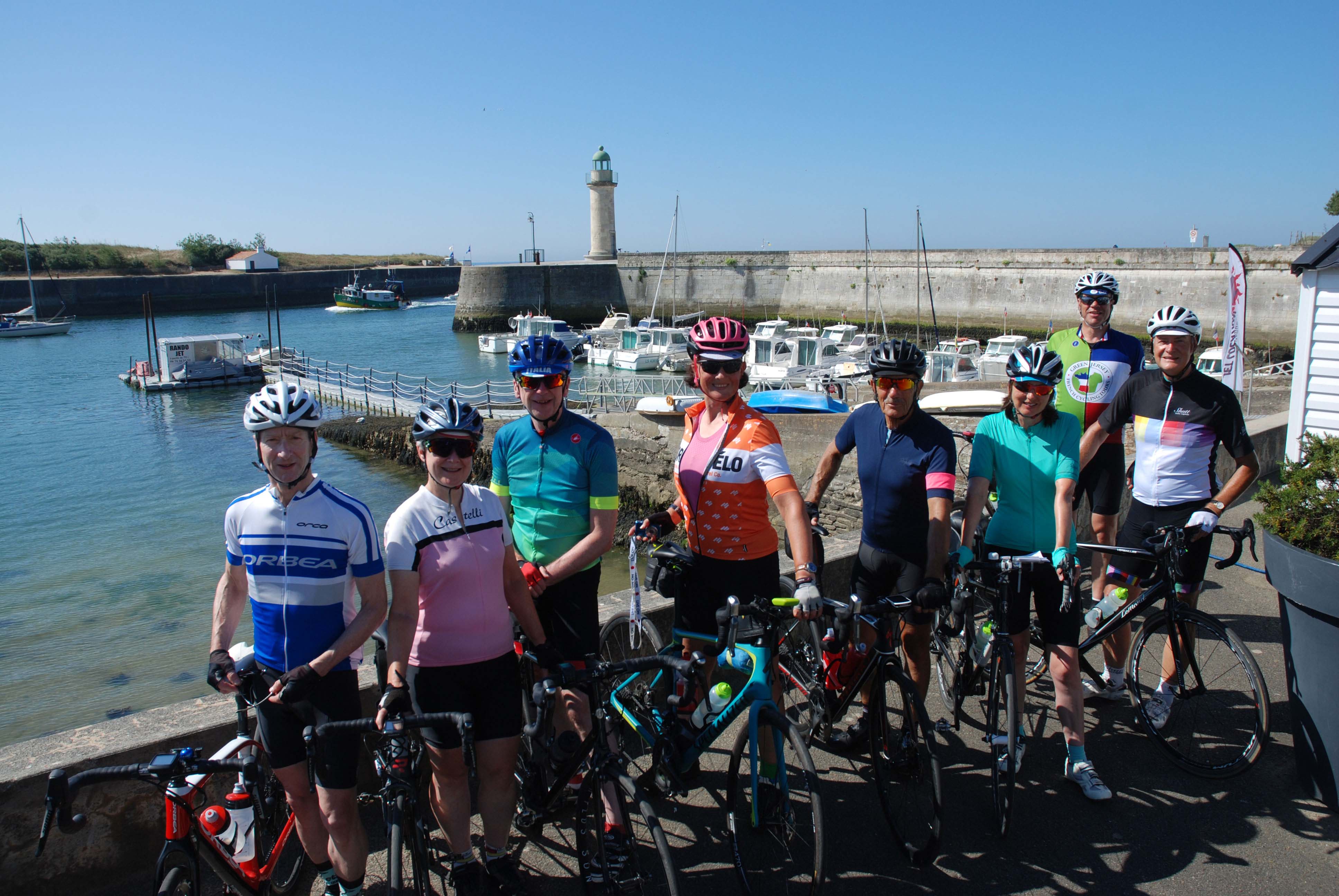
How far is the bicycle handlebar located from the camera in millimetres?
2484

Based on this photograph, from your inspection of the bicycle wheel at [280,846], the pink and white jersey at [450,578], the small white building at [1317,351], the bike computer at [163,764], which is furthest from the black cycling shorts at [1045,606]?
the small white building at [1317,351]

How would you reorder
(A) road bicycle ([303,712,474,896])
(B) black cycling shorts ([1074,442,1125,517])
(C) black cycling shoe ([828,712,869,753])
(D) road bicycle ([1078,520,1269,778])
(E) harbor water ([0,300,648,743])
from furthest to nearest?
1. (E) harbor water ([0,300,648,743])
2. (B) black cycling shorts ([1074,442,1125,517])
3. (C) black cycling shoe ([828,712,869,753])
4. (D) road bicycle ([1078,520,1269,778])
5. (A) road bicycle ([303,712,474,896])

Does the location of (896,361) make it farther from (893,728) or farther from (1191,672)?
(1191,672)

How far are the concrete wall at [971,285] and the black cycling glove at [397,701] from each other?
39.2m

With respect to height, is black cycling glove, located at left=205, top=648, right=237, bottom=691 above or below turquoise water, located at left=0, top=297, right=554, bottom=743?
above

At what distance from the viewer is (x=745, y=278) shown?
63656 millimetres

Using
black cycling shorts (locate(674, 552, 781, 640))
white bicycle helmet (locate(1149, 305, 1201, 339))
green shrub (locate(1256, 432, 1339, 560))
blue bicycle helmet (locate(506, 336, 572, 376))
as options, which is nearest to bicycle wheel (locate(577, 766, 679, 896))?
black cycling shorts (locate(674, 552, 781, 640))

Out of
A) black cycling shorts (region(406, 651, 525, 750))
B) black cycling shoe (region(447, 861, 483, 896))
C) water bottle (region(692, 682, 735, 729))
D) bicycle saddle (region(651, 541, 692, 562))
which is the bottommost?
black cycling shoe (region(447, 861, 483, 896))

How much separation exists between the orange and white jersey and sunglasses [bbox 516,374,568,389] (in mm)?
618

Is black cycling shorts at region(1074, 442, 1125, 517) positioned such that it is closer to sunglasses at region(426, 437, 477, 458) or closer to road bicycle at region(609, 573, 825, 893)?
road bicycle at region(609, 573, 825, 893)

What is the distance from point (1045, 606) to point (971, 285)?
5190 centimetres

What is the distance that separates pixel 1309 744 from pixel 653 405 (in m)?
17.9

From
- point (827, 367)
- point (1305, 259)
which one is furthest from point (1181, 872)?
point (827, 367)

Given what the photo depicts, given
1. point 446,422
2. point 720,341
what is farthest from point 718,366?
point 446,422
